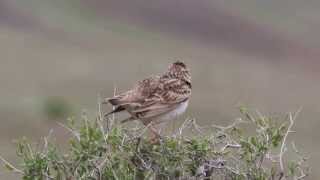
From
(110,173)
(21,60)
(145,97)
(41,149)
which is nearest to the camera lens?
(110,173)

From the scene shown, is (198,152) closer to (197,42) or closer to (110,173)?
(110,173)

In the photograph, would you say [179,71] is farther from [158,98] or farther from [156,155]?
[156,155]

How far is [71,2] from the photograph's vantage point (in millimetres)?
49406

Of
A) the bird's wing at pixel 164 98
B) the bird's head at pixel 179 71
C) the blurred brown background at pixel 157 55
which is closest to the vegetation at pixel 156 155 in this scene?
the bird's wing at pixel 164 98

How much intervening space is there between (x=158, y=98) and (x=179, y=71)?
0.41 metres

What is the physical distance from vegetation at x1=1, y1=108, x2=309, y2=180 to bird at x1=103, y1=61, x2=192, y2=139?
68 cm

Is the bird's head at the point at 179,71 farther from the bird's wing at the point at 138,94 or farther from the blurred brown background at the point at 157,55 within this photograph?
the blurred brown background at the point at 157,55

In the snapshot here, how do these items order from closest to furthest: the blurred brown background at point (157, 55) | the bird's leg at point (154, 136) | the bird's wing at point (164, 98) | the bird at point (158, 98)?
the bird's leg at point (154, 136)
the bird at point (158, 98)
the bird's wing at point (164, 98)
the blurred brown background at point (157, 55)

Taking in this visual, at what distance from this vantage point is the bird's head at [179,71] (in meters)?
8.78

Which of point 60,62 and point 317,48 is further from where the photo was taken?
point 317,48

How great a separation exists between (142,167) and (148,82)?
130 centimetres

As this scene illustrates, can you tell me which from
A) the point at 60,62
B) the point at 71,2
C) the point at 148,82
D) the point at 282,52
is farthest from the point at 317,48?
the point at 148,82

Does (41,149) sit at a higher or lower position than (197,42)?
higher

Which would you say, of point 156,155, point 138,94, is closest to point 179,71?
point 138,94
